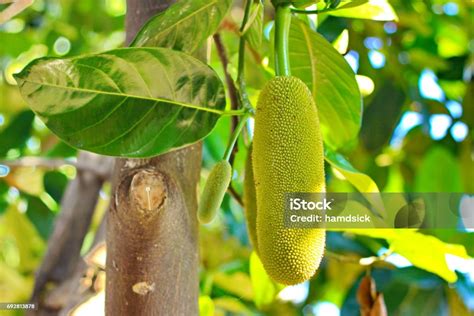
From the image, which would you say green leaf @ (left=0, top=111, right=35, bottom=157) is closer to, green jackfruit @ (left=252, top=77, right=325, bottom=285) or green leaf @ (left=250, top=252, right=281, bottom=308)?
green leaf @ (left=250, top=252, right=281, bottom=308)

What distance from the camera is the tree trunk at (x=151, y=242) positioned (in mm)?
607

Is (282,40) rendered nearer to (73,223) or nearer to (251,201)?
(251,201)

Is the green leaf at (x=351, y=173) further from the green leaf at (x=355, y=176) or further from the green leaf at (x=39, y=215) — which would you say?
the green leaf at (x=39, y=215)

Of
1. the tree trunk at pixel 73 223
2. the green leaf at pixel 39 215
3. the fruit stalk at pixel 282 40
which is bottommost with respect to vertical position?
the green leaf at pixel 39 215

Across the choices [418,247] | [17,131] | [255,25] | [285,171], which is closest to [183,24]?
[255,25]

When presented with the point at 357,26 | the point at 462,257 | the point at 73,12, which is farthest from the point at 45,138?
the point at 462,257

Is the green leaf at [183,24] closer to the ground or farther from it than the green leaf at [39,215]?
farther from it

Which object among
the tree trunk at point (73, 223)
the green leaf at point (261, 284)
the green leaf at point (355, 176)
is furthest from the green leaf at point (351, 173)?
the tree trunk at point (73, 223)

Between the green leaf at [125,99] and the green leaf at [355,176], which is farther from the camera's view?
the green leaf at [355,176]

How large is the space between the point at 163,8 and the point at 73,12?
3.27 feet

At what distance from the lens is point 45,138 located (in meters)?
1.55

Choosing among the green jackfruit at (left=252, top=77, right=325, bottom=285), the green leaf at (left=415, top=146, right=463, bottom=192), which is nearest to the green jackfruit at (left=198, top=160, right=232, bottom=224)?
the green jackfruit at (left=252, top=77, right=325, bottom=285)

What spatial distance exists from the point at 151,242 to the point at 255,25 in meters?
0.22

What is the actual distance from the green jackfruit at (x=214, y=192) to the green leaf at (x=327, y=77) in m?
0.21
